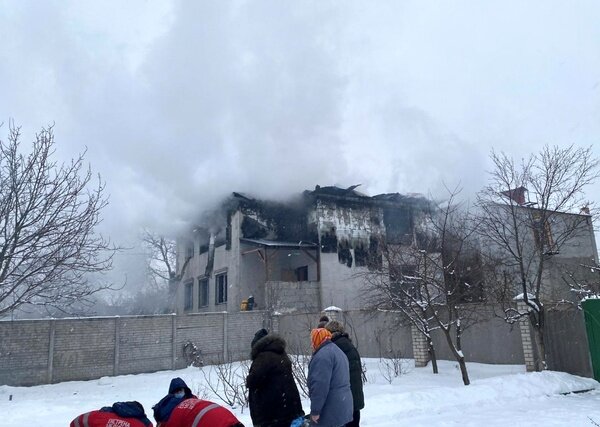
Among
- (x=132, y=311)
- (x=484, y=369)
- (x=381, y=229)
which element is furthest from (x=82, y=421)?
(x=132, y=311)

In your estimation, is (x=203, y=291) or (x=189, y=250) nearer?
(x=203, y=291)

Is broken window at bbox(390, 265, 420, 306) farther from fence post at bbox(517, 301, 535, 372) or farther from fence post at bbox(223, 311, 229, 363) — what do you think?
fence post at bbox(223, 311, 229, 363)

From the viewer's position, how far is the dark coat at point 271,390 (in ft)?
12.8

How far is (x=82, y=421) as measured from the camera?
2725 mm

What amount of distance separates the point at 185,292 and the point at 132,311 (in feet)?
15.1

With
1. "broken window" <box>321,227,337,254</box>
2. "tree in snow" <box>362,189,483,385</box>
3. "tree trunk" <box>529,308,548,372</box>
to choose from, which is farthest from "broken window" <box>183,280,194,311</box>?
"tree trunk" <box>529,308,548,372</box>

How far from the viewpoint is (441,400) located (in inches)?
321

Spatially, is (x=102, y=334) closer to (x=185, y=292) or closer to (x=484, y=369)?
(x=484, y=369)

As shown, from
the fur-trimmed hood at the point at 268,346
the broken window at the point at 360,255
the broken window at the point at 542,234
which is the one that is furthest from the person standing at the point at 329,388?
the broken window at the point at 360,255

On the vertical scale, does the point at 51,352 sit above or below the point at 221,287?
below

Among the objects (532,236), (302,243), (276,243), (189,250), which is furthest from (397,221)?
(189,250)

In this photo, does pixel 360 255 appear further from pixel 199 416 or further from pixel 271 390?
pixel 199 416

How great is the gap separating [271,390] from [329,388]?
56cm

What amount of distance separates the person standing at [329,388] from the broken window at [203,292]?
75.8ft
